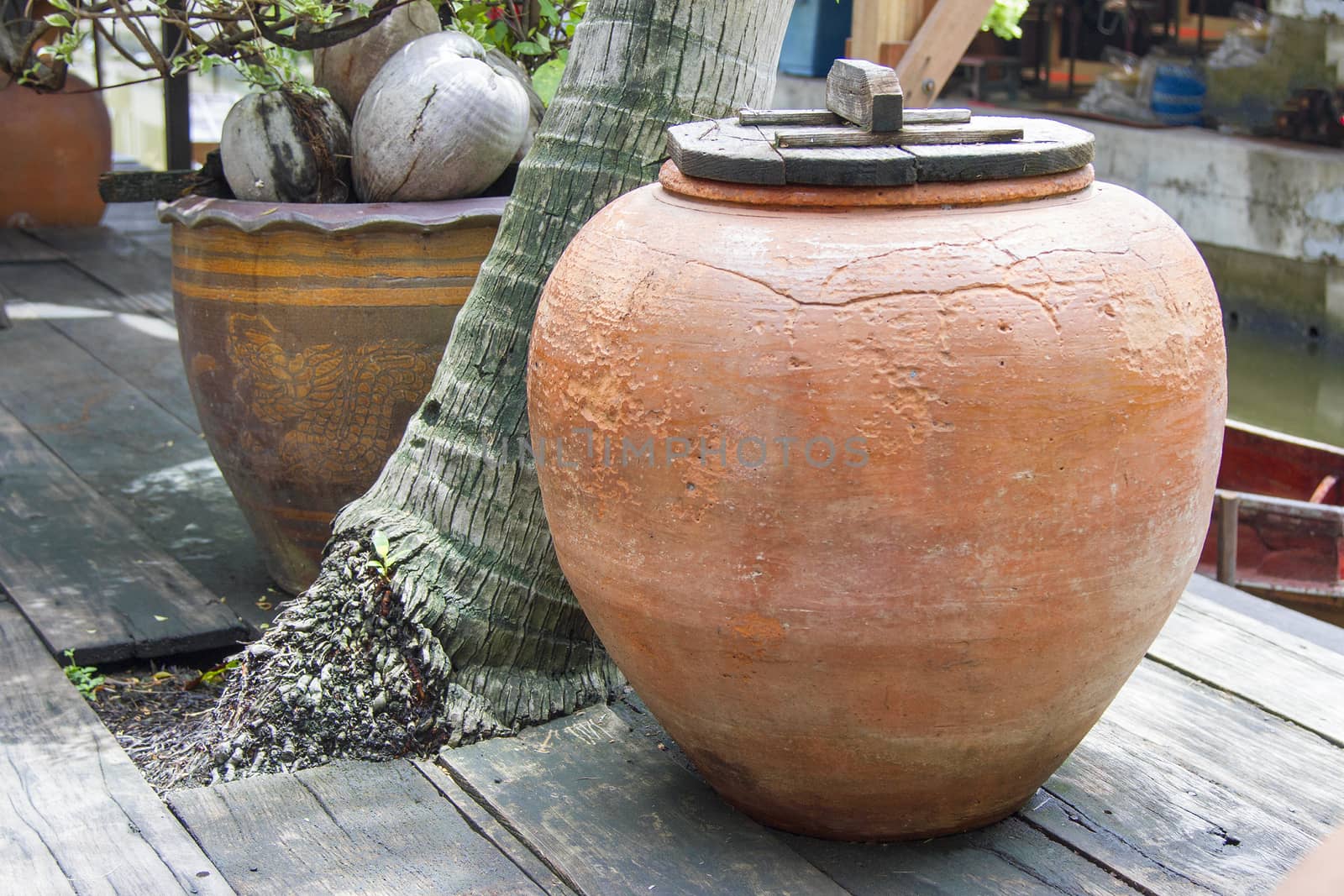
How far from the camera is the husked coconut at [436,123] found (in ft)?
9.34

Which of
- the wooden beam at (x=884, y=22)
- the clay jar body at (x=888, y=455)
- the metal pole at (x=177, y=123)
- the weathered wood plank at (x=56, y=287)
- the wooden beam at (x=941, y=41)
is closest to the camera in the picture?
the clay jar body at (x=888, y=455)

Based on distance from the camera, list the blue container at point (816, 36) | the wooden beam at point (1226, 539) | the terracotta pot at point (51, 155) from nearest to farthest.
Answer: the wooden beam at point (1226, 539) < the terracotta pot at point (51, 155) < the blue container at point (816, 36)

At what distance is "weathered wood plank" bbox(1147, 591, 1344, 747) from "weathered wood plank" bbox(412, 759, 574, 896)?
1364 millimetres

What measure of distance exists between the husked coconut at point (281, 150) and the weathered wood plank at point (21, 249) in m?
4.09

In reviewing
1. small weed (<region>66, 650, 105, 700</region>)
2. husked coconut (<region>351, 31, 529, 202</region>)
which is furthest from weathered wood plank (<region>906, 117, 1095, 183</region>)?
small weed (<region>66, 650, 105, 700</region>)

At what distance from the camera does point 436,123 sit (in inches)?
112

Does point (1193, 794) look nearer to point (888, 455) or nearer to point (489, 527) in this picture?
point (888, 455)

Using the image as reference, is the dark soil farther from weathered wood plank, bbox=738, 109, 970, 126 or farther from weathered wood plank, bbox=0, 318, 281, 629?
weathered wood plank, bbox=738, 109, 970, 126

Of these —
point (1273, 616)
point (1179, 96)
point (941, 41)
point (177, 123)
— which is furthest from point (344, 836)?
point (1179, 96)

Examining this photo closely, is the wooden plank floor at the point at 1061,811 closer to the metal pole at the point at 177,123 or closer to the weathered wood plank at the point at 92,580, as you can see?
the weathered wood plank at the point at 92,580

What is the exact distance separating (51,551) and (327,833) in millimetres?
1570

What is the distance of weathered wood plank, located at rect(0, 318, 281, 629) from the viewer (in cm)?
337

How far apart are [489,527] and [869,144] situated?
97cm

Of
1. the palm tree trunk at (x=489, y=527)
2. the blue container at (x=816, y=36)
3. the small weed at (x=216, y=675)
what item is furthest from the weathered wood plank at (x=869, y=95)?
the blue container at (x=816, y=36)
